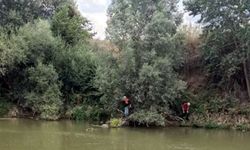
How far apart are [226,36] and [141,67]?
5.93 m

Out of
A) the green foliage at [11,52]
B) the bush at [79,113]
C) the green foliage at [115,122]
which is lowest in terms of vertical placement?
the green foliage at [115,122]

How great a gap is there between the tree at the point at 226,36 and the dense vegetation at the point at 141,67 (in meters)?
0.06

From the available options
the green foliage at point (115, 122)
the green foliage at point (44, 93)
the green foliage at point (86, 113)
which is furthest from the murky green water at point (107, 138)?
the green foliage at point (86, 113)

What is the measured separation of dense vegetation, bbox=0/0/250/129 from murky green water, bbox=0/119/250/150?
197 cm

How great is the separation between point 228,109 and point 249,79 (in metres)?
2.94

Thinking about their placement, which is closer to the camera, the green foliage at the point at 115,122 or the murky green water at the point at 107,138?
the murky green water at the point at 107,138

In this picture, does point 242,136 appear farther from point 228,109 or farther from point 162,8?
point 162,8

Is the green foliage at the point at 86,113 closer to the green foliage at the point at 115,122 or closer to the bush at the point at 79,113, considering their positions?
the bush at the point at 79,113

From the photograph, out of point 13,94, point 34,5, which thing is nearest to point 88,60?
point 13,94

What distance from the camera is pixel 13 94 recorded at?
31.8 m

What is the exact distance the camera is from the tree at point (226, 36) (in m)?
28.0

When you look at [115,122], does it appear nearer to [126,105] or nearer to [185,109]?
[126,105]

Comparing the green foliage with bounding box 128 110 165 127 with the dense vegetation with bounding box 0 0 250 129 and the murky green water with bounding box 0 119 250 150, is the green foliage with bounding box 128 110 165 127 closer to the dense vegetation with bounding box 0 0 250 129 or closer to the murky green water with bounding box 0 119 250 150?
the dense vegetation with bounding box 0 0 250 129

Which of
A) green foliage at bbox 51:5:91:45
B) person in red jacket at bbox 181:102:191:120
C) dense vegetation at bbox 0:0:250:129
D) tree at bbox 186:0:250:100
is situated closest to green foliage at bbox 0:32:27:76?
dense vegetation at bbox 0:0:250:129
